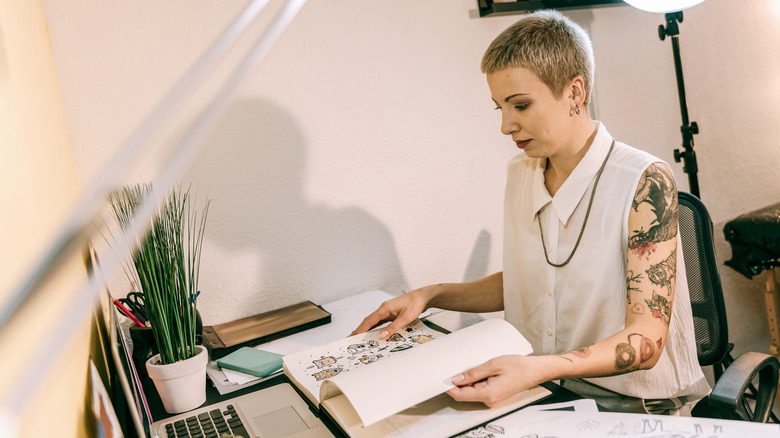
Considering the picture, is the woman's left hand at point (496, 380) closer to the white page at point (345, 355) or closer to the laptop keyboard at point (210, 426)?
the white page at point (345, 355)

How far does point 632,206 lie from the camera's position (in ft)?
3.28

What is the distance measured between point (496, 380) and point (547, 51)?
2.12 feet

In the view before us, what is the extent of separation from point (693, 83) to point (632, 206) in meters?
1.35

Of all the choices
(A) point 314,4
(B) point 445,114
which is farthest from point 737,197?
(A) point 314,4

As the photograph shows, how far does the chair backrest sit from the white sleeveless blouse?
4.1 inches

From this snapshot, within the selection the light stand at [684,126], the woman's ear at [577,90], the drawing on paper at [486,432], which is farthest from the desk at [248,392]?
the light stand at [684,126]

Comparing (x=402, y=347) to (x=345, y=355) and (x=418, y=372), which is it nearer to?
(x=345, y=355)

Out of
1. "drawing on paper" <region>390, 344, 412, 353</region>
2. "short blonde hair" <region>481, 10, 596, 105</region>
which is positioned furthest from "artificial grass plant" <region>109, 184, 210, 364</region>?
"short blonde hair" <region>481, 10, 596, 105</region>

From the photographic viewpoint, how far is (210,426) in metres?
0.77

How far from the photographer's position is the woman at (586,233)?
957 millimetres

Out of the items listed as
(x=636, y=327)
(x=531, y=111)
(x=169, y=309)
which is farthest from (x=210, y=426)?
(x=531, y=111)

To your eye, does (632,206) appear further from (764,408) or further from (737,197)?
(737,197)

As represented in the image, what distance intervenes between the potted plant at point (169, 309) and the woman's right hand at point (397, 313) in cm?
33

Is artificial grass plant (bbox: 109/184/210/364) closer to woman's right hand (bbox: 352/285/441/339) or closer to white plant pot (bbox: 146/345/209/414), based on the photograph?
white plant pot (bbox: 146/345/209/414)
